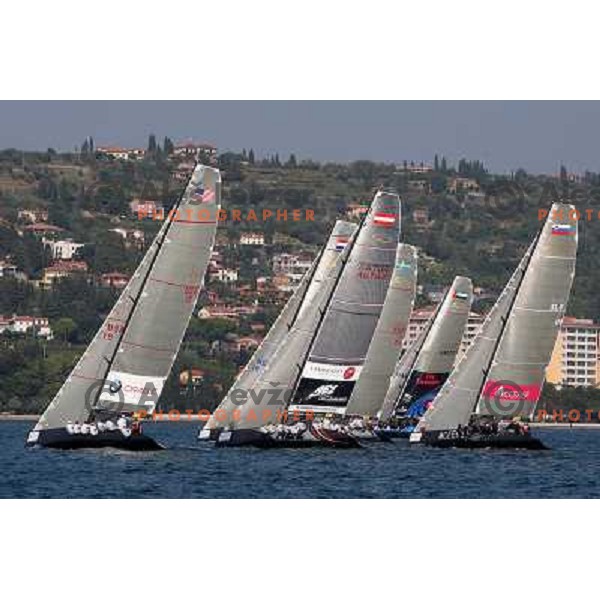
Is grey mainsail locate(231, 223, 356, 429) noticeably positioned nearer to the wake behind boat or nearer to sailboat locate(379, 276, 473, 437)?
the wake behind boat

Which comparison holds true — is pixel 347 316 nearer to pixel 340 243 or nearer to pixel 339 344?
pixel 339 344

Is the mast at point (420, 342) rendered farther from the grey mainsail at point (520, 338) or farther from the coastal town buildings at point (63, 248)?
the coastal town buildings at point (63, 248)

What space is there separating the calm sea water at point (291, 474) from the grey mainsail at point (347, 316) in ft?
5.75

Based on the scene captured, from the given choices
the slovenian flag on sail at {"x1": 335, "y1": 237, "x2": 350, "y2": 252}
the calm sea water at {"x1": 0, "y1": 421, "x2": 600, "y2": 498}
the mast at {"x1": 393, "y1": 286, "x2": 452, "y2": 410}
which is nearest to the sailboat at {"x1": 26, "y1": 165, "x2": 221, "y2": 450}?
the calm sea water at {"x1": 0, "y1": 421, "x2": 600, "y2": 498}

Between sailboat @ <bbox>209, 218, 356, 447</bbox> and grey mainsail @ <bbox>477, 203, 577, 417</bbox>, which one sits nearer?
sailboat @ <bbox>209, 218, 356, 447</bbox>

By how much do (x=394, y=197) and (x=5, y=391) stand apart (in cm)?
6486

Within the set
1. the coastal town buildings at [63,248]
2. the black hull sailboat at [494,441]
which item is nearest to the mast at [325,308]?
the black hull sailboat at [494,441]

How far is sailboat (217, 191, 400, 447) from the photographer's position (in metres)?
56.2

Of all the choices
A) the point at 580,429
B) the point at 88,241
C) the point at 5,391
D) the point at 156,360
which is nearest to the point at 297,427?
the point at 156,360

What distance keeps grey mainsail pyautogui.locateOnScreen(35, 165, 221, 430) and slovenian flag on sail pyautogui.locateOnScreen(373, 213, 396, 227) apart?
5124 millimetres

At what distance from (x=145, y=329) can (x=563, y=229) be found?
39.8 ft

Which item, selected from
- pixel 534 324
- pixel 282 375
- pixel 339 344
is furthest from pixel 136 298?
pixel 534 324

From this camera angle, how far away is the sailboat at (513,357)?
57.8m

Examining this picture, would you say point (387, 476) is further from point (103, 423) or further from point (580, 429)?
point (580, 429)
